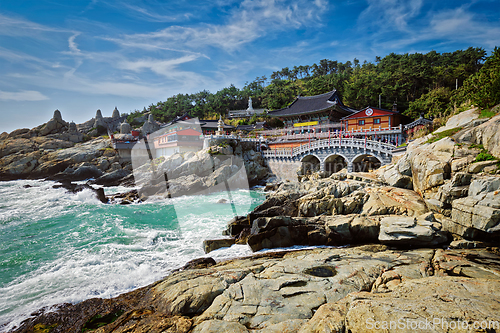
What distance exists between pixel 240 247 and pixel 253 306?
24.1ft

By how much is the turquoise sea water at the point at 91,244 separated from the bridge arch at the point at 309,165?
1091cm

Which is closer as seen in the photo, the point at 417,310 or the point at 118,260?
the point at 417,310

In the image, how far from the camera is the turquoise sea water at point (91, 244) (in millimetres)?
10328

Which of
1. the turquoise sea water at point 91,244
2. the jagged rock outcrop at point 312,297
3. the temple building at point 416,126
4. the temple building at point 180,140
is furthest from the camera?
the temple building at point 180,140

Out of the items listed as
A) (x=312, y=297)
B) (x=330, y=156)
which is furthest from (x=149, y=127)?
(x=312, y=297)

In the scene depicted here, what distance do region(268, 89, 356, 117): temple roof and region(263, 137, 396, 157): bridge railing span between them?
32.2ft

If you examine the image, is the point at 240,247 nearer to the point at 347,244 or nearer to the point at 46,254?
the point at 347,244

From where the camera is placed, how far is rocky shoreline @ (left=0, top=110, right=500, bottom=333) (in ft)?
18.5

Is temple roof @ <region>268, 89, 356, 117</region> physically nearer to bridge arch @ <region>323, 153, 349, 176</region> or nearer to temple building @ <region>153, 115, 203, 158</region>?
bridge arch @ <region>323, 153, 349, 176</region>

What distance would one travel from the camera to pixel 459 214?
11391mm

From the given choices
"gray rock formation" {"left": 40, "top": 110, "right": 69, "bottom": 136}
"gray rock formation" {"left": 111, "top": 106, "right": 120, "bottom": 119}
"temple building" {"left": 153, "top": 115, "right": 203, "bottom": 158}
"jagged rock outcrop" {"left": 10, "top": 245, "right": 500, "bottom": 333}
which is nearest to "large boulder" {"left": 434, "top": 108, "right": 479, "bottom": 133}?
"jagged rock outcrop" {"left": 10, "top": 245, "right": 500, "bottom": 333}

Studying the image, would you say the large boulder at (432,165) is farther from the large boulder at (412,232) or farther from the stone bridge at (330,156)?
the stone bridge at (330,156)

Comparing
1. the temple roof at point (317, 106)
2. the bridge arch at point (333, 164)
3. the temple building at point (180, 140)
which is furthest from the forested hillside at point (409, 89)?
the temple building at point (180, 140)

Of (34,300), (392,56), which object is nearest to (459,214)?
(34,300)
